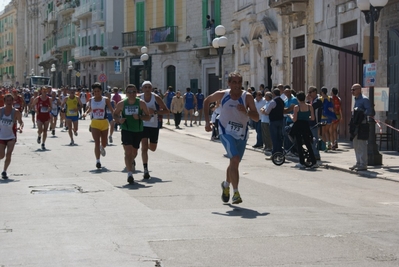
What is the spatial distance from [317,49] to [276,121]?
388 inches

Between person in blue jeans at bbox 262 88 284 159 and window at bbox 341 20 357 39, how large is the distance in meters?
7.02

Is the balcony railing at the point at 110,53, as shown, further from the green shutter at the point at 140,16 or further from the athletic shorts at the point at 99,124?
the athletic shorts at the point at 99,124

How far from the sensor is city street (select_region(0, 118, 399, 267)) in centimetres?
770

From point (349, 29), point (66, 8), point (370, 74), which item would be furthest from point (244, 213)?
point (66, 8)

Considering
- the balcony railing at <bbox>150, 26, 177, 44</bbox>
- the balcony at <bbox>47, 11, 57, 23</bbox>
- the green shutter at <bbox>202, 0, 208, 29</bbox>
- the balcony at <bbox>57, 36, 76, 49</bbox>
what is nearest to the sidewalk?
the green shutter at <bbox>202, 0, 208, 29</bbox>

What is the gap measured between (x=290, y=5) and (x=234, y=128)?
65.7ft

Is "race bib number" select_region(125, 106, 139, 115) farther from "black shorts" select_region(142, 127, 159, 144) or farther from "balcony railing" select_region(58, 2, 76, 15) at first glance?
"balcony railing" select_region(58, 2, 76, 15)

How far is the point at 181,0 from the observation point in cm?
4941

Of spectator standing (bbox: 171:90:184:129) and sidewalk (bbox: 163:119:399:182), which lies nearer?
sidewalk (bbox: 163:119:399:182)

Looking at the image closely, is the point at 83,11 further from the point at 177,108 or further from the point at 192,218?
the point at 192,218

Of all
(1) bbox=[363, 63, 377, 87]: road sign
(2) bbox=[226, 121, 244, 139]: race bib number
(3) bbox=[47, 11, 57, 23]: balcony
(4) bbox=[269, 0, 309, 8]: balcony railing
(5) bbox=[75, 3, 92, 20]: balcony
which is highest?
(3) bbox=[47, 11, 57, 23]: balcony

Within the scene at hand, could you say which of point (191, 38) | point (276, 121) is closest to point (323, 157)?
point (276, 121)

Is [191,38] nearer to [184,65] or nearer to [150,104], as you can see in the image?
[184,65]

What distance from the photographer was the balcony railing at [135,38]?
175ft
